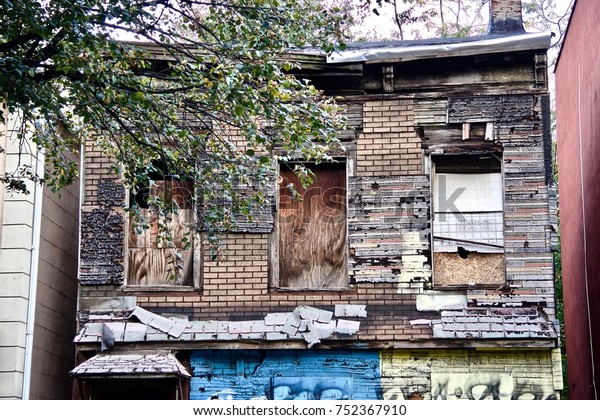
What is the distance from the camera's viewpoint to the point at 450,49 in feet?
42.2

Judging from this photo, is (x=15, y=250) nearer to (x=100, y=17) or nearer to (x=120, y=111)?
(x=120, y=111)

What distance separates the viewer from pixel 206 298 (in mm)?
12797

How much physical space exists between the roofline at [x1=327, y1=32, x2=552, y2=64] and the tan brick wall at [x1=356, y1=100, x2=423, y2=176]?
0.67 meters

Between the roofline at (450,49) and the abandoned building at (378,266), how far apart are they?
3 cm

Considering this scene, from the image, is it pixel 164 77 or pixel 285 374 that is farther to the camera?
pixel 285 374

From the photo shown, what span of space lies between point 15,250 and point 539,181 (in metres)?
7.40

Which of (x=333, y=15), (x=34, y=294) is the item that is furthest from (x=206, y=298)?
(x=333, y=15)

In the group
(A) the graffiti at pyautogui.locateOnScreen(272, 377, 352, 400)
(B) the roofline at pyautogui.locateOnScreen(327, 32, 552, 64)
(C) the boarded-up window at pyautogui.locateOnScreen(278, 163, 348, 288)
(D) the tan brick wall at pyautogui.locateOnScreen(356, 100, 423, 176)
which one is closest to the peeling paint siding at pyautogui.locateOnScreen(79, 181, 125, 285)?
(C) the boarded-up window at pyautogui.locateOnScreen(278, 163, 348, 288)

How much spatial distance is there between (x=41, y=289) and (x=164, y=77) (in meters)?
4.22

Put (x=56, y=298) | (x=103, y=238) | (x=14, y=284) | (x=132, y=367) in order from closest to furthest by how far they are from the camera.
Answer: (x=132, y=367), (x=14, y=284), (x=103, y=238), (x=56, y=298)

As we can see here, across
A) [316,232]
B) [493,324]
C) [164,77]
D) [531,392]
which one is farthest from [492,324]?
[164,77]

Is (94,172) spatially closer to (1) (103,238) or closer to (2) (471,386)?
(1) (103,238)

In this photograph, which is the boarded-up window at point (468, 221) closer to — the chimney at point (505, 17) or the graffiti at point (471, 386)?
the graffiti at point (471, 386)

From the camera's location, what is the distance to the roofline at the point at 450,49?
12.7 m
